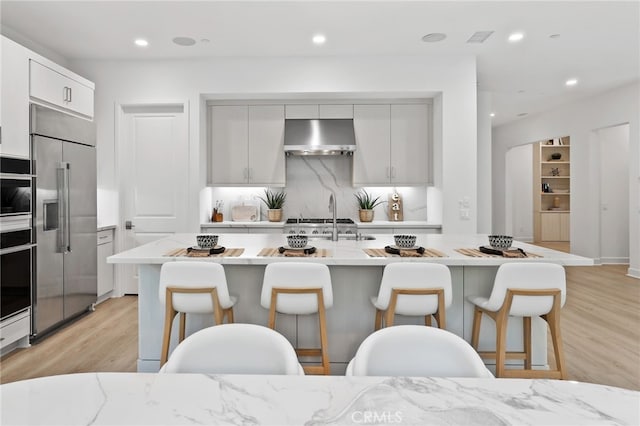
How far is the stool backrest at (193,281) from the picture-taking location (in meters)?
2.08

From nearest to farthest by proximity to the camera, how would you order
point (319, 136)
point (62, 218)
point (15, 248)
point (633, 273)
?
point (15, 248)
point (62, 218)
point (319, 136)
point (633, 273)

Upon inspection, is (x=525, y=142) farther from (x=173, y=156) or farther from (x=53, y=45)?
(x=53, y=45)

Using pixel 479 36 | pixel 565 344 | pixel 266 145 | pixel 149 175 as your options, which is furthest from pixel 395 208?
pixel 149 175

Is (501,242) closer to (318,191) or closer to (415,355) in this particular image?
(415,355)

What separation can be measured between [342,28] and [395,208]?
231cm

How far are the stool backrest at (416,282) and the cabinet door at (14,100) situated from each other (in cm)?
298

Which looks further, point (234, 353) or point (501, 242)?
point (501, 242)

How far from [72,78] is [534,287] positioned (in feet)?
14.1

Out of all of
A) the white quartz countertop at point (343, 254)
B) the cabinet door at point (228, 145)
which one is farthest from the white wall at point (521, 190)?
the white quartz countertop at point (343, 254)

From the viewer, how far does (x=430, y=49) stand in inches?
165

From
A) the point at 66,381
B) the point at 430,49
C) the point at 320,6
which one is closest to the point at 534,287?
the point at 66,381

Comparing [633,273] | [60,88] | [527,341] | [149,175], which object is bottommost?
[633,273]

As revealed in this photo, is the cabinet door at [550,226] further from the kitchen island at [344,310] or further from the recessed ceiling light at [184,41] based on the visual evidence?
the recessed ceiling light at [184,41]

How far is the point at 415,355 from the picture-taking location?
1201 mm
